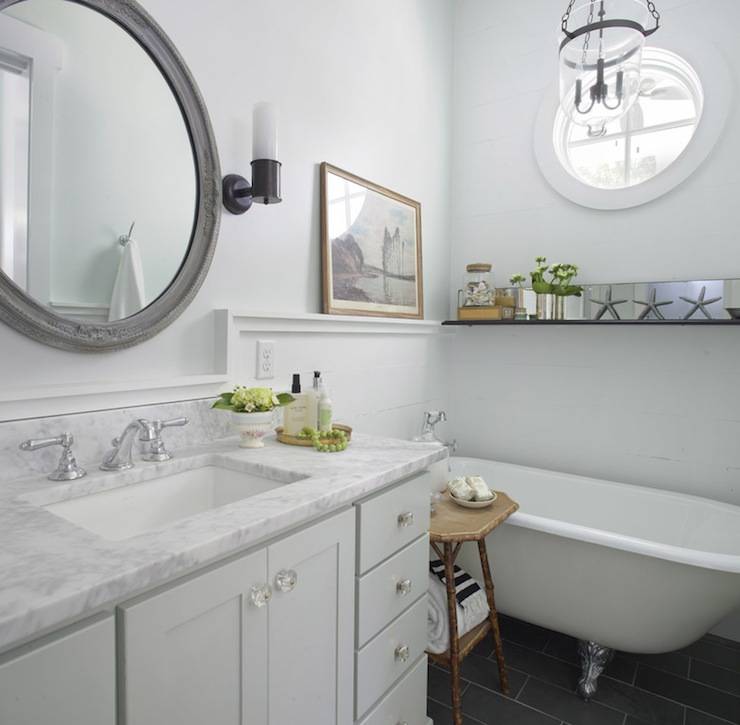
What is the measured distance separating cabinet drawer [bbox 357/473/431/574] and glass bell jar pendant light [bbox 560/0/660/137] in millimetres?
1291

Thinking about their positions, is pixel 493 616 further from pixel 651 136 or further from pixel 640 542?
pixel 651 136

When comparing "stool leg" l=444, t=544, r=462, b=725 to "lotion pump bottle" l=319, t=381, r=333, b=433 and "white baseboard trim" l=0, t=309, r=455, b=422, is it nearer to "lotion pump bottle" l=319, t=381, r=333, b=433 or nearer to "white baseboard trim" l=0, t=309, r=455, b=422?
"lotion pump bottle" l=319, t=381, r=333, b=433

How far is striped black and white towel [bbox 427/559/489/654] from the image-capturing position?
1702mm

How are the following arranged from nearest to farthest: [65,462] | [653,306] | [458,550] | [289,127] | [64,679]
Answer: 1. [64,679]
2. [65,462]
3. [458,550]
4. [289,127]
5. [653,306]

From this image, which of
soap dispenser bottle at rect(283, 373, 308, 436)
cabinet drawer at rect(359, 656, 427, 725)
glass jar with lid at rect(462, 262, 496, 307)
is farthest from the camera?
glass jar with lid at rect(462, 262, 496, 307)

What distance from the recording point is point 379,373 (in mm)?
2322

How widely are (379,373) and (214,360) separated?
2.93 feet

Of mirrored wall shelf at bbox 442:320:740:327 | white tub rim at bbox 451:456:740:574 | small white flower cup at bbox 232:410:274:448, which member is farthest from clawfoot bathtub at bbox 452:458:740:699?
small white flower cup at bbox 232:410:274:448

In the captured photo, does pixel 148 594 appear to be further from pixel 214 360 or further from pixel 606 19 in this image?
pixel 606 19

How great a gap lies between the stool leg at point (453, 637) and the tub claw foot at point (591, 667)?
1.56ft

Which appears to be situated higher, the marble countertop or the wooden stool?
the marble countertop

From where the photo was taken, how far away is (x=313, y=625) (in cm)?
108

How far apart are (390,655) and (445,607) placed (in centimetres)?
40

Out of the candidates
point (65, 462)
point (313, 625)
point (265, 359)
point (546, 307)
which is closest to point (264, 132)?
point (265, 359)
